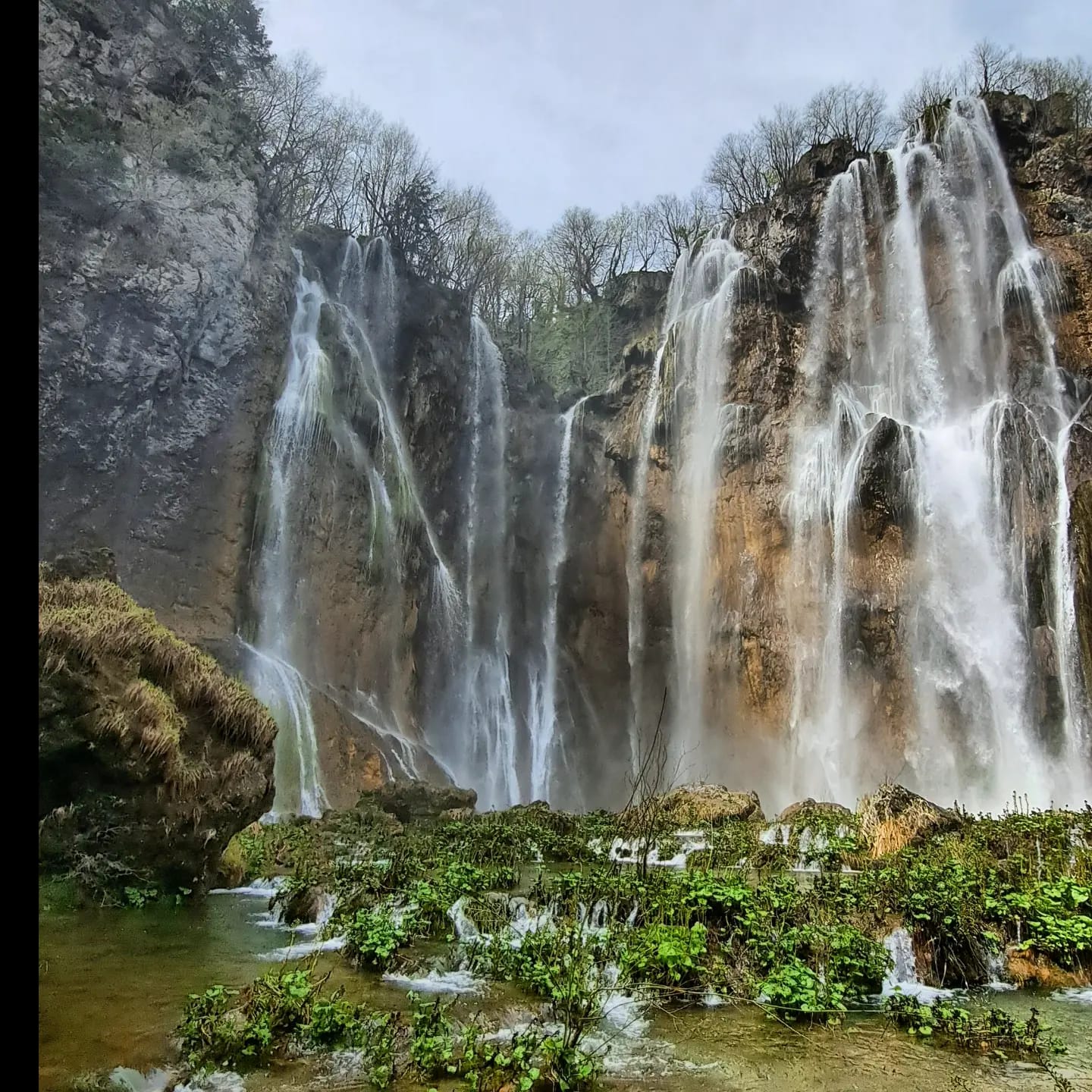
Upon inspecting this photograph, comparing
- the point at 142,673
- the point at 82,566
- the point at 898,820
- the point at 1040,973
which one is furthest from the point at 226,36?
the point at 1040,973

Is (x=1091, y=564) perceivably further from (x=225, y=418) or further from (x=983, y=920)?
(x=225, y=418)

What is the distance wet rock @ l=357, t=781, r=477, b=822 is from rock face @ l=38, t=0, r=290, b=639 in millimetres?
6204

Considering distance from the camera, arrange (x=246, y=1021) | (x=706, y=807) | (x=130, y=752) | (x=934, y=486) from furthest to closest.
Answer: (x=934, y=486)
(x=706, y=807)
(x=130, y=752)
(x=246, y=1021)

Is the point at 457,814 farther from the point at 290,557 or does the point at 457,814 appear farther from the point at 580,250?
the point at 580,250

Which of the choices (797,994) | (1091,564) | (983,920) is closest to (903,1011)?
(797,994)

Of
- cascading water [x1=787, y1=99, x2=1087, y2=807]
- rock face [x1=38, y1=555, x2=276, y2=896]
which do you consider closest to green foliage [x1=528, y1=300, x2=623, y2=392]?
cascading water [x1=787, y1=99, x2=1087, y2=807]

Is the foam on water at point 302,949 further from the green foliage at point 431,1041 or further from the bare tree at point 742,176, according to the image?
the bare tree at point 742,176

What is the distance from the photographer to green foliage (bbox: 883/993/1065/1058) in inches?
179

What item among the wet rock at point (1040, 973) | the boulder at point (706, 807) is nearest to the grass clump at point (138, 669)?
the wet rock at point (1040, 973)

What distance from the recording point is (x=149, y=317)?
19.6 metres

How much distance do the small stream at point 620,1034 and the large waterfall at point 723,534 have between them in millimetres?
→ 10767

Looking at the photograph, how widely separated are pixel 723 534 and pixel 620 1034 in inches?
808

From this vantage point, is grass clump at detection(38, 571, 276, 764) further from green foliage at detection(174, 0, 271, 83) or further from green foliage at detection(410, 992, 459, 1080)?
green foliage at detection(174, 0, 271, 83)

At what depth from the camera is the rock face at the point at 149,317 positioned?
1842cm
